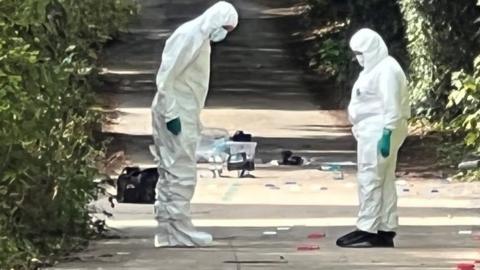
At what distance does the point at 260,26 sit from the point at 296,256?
91.2 feet

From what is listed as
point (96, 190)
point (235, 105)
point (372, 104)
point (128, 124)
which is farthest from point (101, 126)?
point (372, 104)

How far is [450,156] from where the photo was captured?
1822 centimetres

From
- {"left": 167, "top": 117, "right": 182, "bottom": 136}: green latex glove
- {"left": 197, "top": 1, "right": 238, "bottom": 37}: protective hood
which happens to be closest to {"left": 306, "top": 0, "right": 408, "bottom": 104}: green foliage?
{"left": 197, "top": 1, "right": 238, "bottom": 37}: protective hood

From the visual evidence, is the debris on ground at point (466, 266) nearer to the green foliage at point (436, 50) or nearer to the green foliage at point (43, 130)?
the green foliage at point (43, 130)

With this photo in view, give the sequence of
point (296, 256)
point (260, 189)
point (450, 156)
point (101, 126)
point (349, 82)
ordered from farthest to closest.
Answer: point (349, 82) < point (101, 126) < point (450, 156) < point (260, 189) < point (296, 256)

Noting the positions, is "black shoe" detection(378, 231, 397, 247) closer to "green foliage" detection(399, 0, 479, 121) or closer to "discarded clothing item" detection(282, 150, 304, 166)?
"discarded clothing item" detection(282, 150, 304, 166)

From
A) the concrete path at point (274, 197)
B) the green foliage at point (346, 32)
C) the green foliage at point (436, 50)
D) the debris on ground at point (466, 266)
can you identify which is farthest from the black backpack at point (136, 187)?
the green foliage at point (346, 32)

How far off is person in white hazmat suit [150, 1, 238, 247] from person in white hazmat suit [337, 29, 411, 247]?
47.9 inches

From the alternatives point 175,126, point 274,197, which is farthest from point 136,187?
point 175,126

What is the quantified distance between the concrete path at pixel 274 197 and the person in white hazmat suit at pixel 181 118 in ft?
0.81

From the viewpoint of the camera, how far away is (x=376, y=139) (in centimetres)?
1136

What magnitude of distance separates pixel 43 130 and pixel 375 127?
2.68 m

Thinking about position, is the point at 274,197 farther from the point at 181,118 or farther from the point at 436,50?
the point at 436,50

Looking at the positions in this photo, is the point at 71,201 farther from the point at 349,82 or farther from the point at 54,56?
the point at 349,82
